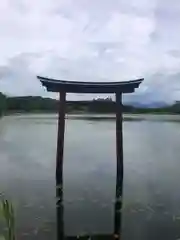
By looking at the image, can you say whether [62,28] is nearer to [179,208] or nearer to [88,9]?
[88,9]

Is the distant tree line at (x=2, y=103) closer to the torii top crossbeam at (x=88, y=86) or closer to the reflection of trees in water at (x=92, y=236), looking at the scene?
the torii top crossbeam at (x=88, y=86)

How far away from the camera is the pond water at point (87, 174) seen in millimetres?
1943

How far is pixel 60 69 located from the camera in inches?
76.4

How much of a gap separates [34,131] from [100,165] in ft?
1.13

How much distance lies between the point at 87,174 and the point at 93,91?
385mm

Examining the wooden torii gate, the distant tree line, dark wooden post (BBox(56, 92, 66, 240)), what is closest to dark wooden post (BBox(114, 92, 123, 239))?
the wooden torii gate

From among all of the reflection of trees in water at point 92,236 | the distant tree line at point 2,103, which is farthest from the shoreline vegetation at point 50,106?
the reflection of trees in water at point 92,236

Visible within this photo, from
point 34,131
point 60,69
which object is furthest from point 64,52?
point 34,131

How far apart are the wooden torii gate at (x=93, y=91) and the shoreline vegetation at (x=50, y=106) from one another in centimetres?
3

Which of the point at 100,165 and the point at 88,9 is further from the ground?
the point at 88,9

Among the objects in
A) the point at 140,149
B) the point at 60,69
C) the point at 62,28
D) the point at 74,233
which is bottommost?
the point at 74,233

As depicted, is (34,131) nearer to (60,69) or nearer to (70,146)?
(70,146)

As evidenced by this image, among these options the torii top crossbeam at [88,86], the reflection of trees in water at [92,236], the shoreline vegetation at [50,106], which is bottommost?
the reflection of trees in water at [92,236]

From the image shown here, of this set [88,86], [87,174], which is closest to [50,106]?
[88,86]
